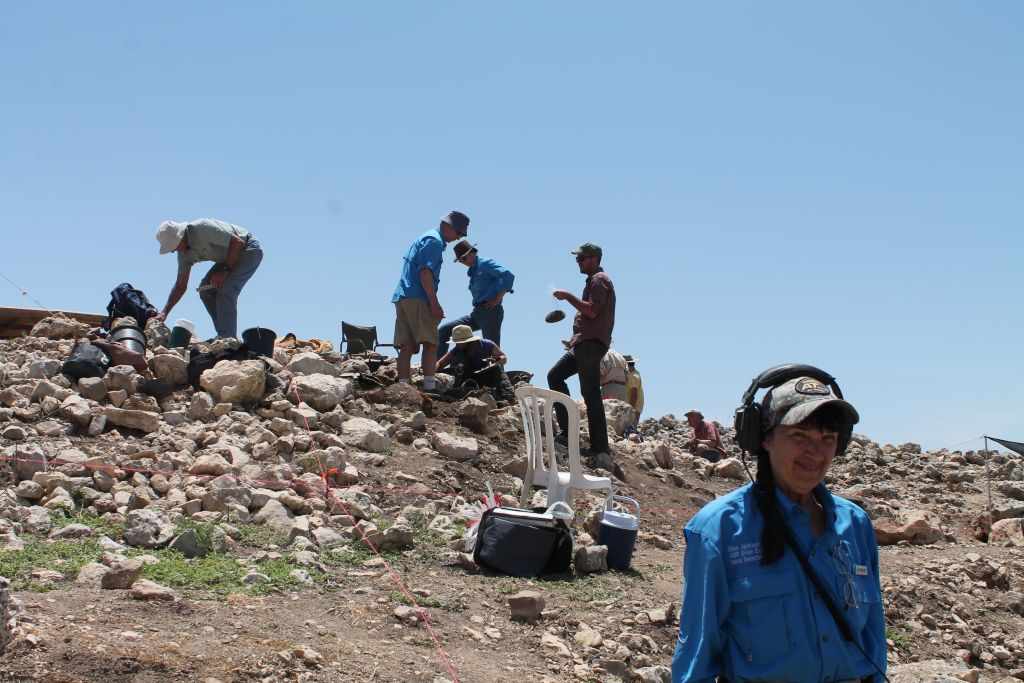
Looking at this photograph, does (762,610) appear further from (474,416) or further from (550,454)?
(474,416)

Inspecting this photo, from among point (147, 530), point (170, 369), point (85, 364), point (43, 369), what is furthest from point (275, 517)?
point (43, 369)

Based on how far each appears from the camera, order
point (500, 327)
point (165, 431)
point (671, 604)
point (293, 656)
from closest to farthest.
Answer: point (293, 656) < point (671, 604) < point (165, 431) < point (500, 327)

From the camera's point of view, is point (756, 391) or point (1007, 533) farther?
point (1007, 533)

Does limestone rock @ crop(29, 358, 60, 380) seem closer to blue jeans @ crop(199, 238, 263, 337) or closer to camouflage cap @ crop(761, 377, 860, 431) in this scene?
blue jeans @ crop(199, 238, 263, 337)

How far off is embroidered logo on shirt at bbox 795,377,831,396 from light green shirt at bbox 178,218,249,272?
A: 9.53 meters

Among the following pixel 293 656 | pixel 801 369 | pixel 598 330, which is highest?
pixel 598 330

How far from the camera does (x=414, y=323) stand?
10.9 m

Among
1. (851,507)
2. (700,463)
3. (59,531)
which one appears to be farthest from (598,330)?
(851,507)

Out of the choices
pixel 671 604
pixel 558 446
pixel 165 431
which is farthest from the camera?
pixel 558 446

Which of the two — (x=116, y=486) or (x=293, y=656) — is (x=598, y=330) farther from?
(x=293, y=656)

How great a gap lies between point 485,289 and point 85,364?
4.06m

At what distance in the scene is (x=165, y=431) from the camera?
925 cm

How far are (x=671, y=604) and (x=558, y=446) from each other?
4.76m

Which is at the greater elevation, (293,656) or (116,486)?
(116,486)
